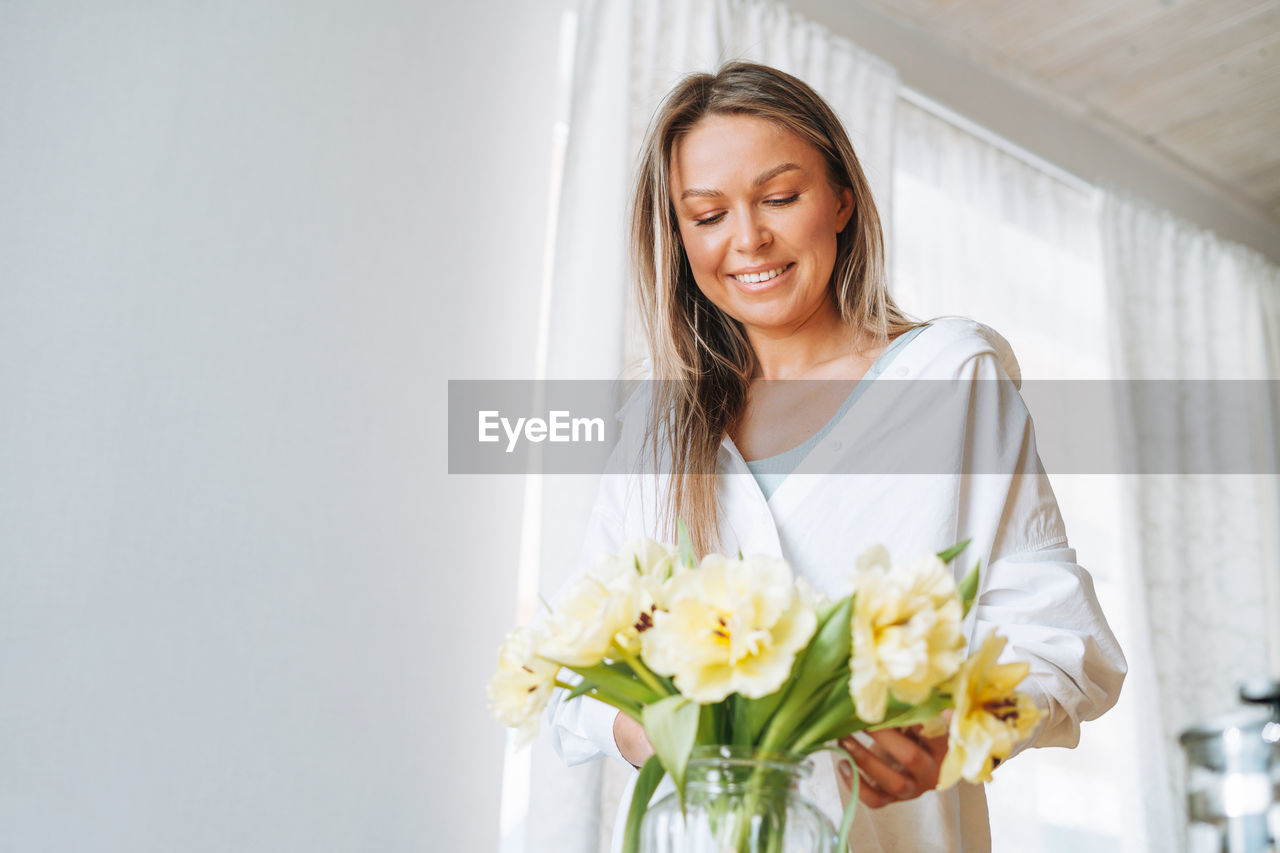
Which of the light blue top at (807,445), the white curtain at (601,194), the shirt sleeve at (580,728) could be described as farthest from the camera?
the white curtain at (601,194)

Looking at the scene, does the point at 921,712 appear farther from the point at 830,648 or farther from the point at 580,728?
the point at 580,728

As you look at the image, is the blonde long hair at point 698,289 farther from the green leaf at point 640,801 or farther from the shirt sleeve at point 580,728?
the green leaf at point 640,801

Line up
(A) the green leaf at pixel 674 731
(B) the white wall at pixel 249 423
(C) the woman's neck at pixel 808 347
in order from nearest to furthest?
1. (A) the green leaf at pixel 674 731
2. (C) the woman's neck at pixel 808 347
3. (B) the white wall at pixel 249 423

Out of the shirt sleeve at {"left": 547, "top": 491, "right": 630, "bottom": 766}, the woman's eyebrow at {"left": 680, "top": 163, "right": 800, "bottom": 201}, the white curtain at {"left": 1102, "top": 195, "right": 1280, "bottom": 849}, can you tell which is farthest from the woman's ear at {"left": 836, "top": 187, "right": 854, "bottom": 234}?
the white curtain at {"left": 1102, "top": 195, "right": 1280, "bottom": 849}

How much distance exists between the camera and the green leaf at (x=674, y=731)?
1.93ft

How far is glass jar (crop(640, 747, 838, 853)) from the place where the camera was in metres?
0.60

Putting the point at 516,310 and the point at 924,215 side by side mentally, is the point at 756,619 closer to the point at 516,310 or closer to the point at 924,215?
the point at 516,310

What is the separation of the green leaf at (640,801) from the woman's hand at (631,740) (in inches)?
7.5

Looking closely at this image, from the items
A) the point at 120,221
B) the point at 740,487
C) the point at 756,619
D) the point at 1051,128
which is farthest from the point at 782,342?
the point at 1051,128

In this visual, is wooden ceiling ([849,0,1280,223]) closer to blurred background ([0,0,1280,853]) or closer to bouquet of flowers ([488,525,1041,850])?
blurred background ([0,0,1280,853])

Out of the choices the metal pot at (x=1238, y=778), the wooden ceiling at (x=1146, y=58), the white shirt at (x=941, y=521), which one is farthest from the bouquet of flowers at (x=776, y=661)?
the wooden ceiling at (x=1146, y=58)

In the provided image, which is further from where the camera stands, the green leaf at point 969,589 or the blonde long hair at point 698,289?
the blonde long hair at point 698,289

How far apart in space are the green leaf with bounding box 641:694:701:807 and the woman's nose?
67 cm

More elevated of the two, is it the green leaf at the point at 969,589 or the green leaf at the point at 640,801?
the green leaf at the point at 969,589
